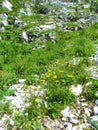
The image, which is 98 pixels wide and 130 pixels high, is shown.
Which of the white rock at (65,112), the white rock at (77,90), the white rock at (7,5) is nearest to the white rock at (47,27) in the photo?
the white rock at (7,5)

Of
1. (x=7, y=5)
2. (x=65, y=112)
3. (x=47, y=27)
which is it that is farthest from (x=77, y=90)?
(x=7, y=5)

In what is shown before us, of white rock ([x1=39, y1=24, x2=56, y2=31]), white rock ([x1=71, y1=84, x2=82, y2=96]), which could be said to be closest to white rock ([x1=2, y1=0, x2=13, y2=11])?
white rock ([x1=39, y1=24, x2=56, y2=31])

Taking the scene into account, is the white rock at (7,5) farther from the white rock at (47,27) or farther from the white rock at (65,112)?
the white rock at (65,112)

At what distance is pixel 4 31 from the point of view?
1287cm

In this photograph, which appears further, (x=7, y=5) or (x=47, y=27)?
(x=7, y=5)

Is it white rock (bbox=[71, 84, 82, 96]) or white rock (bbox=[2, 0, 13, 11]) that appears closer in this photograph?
white rock (bbox=[71, 84, 82, 96])

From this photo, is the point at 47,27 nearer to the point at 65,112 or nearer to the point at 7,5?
the point at 7,5

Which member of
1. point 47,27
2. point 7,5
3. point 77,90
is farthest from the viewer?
point 7,5

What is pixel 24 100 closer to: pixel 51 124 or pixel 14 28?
pixel 51 124

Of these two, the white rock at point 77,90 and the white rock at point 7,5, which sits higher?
the white rock at point 7,5

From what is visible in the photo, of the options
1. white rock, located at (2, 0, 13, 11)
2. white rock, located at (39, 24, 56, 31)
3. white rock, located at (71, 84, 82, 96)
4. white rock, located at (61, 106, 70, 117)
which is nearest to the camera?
white rock, located at (61, 106, 70, 117)

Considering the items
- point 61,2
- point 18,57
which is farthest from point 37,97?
point 61,2

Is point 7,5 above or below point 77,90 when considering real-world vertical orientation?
above

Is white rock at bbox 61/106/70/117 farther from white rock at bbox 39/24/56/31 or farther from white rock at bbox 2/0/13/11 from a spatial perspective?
white rock at bbox 2/0/13/11
